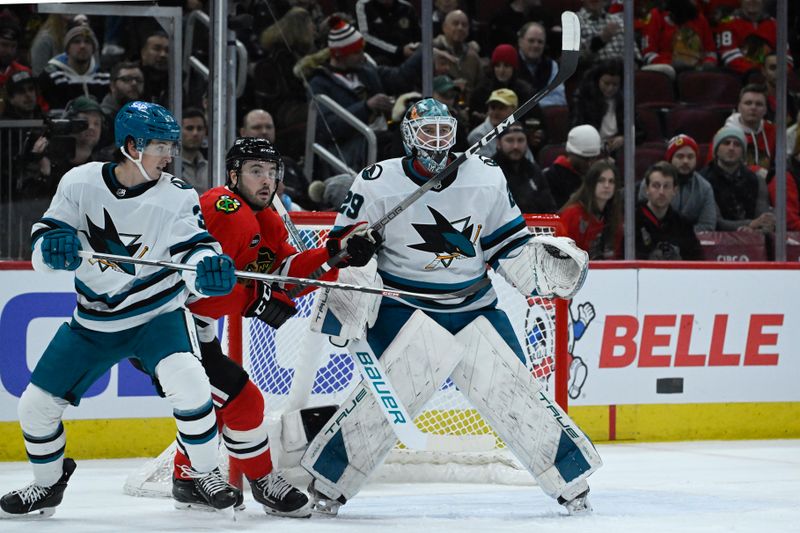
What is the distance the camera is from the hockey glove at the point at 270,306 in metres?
3.45

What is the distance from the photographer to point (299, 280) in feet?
→ 11.0

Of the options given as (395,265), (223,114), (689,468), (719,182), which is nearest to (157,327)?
(395,265)

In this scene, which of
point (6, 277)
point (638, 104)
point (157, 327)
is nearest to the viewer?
point (157, 327)

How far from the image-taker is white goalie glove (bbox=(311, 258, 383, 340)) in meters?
3.42

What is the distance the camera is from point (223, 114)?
435 centimetres

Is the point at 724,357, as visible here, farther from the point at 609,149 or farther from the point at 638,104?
the point at 638,104

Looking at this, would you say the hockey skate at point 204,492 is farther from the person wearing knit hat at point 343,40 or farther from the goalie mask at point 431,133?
the person wearing knit hat at point 343,40

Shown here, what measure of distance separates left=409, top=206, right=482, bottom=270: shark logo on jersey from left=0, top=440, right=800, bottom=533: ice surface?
71 centimetres

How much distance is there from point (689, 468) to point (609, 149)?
1828 millimetres

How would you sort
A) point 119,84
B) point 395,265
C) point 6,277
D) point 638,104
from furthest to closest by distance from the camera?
1. point 638,104
2. point 119,84
3. point 6,277
4. point 395,265

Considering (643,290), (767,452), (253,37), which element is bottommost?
(767,452)

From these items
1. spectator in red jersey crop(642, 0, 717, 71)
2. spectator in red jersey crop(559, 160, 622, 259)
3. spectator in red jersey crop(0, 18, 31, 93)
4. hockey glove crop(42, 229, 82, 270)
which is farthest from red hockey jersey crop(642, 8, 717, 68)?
hockey glove crop(42, 229, 82, 270)

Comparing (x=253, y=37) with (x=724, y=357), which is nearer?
(x=724, y=357)

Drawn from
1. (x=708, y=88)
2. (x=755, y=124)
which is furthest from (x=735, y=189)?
(x=708, y=88)
